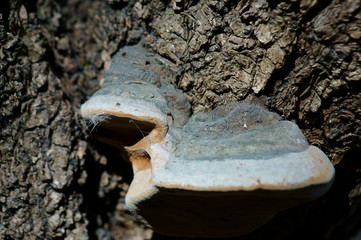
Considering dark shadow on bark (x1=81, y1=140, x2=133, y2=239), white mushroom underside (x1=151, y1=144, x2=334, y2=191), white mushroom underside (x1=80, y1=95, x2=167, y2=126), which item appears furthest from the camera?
dark shadow on bark (x1=81, y1=140, x2=133, y2=239)

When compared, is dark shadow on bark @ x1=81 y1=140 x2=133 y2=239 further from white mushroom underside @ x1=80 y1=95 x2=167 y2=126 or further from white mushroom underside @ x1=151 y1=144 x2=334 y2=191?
white mushroom underside @ x1=151 y1=144 x2=334 y2=191

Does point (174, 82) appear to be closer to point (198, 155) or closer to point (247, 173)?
point (198, 155)

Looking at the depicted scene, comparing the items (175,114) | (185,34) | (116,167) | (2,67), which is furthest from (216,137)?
(2,67)

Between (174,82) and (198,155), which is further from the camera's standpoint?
(174,82)

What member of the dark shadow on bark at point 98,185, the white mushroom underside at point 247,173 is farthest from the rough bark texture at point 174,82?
the white mushroom underside at point 247,173

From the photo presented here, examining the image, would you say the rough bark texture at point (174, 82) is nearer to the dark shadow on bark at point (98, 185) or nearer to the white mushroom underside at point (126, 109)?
the dark shadow on bark at point (98, 185)

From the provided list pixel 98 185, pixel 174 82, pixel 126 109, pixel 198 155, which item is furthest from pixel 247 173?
pixel 98 185

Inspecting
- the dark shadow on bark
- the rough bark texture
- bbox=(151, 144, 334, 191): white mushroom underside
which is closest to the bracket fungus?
bbox=(151, 144, 334, 191): white mushroom underside
